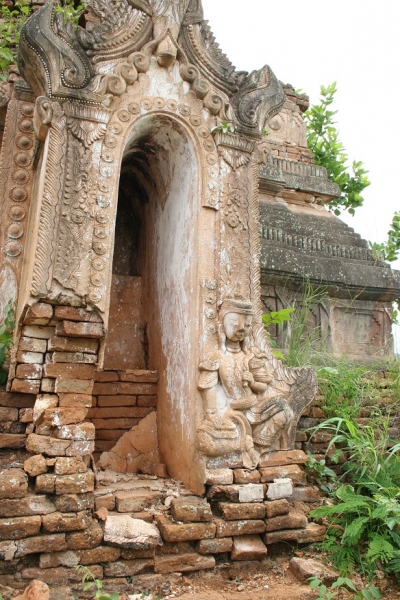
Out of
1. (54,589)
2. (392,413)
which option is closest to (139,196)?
(392,413)

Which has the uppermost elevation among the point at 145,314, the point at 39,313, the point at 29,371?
→ the point at 145,314

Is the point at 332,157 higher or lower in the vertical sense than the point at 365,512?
higher

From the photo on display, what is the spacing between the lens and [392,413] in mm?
5613

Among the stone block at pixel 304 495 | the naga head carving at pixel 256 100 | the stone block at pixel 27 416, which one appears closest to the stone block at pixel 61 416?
the stone block at pixel 27 416

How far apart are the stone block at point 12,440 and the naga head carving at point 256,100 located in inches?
129

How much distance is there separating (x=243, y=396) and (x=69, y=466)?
1435 mm

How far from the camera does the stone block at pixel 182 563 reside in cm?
377

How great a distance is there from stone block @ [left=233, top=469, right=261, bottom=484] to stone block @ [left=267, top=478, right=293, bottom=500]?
0.40 ft

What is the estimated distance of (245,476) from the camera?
417 cm

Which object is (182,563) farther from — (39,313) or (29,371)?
(39,313)

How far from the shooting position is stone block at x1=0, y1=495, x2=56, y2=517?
3.53 metres

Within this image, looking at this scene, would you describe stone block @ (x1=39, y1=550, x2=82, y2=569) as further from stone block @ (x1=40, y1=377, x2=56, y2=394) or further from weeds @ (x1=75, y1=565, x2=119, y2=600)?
stone block @ (x1=40, y1=377, x2=56, y2=394)

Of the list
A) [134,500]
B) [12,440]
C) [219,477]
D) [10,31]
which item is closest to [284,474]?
[219,477]

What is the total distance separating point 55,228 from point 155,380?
1.87m
